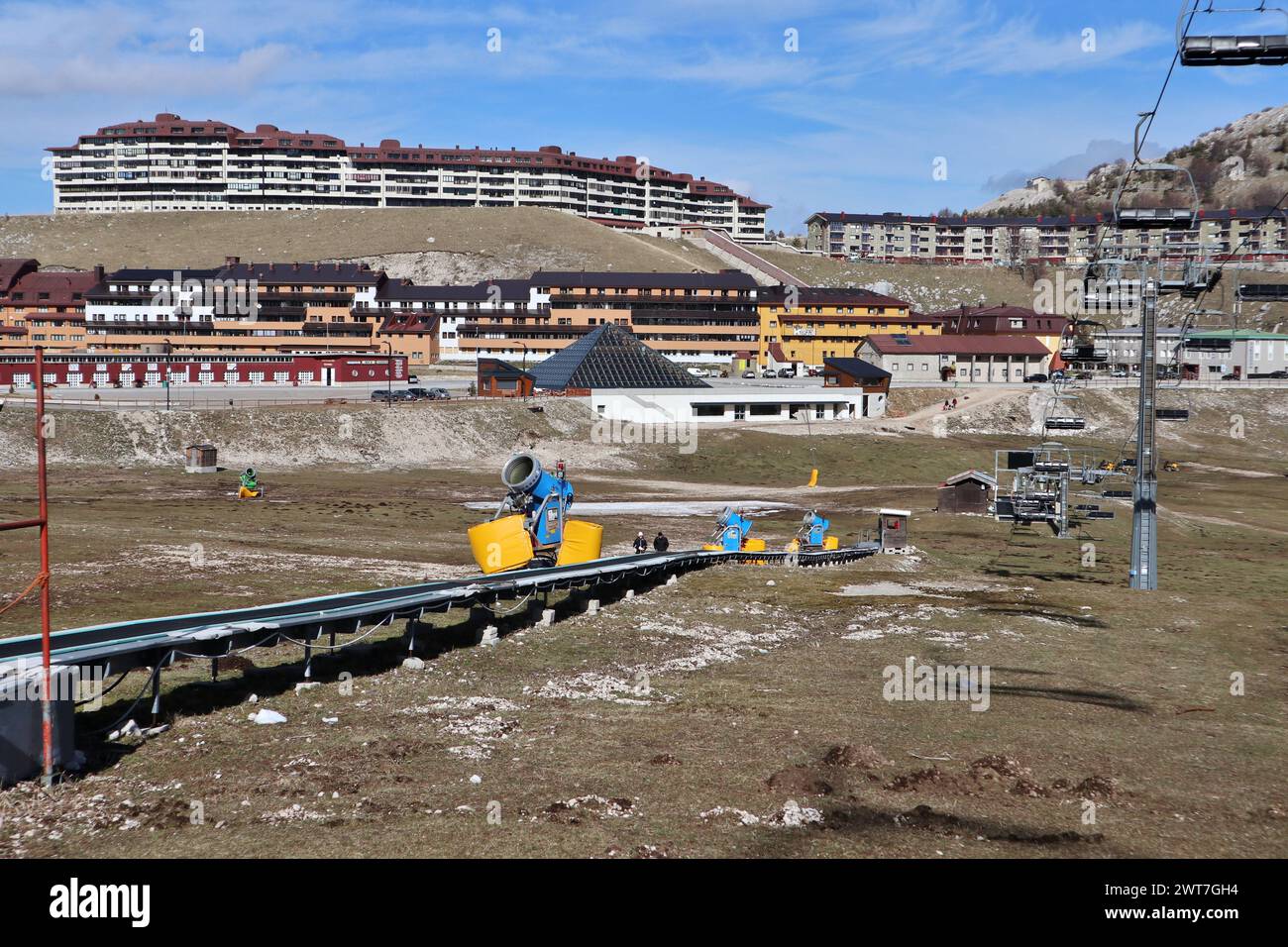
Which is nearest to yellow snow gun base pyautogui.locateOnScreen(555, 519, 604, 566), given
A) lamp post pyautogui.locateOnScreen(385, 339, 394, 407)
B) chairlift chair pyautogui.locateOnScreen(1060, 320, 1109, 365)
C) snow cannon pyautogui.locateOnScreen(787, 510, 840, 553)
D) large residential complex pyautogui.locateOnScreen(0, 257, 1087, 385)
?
snow cannon pyautogui.locateOnScreen(787, 510, 840, 553)

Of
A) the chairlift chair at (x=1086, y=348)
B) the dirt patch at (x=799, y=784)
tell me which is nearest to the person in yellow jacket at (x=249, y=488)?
the chairlift chair at (x=1086, y=348)

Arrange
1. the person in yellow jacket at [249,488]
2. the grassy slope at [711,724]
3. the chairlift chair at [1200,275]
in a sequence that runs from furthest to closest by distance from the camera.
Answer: the person in yellow jacket at [249,488], the chairlift chair at [1200,275], the grassy slope at [711,724]

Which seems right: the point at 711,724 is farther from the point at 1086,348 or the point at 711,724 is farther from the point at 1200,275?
the point at 1086,348

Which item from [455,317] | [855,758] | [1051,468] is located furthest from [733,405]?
[855,758]

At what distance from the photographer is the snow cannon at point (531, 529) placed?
1391 inches

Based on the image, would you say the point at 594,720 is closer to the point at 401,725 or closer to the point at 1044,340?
the point at 401,725

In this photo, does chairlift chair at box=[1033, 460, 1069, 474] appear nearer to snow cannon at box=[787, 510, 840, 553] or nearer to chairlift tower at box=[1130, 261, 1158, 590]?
chairlift tower at box=[1130, 261, 1158, 590]

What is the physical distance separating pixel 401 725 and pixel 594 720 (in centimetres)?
395

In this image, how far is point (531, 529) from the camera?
37188 mm

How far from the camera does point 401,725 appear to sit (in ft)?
69.9

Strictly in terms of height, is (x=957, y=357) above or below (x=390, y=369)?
Answer: above

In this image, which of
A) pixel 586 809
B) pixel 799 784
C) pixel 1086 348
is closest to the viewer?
pixel 586 809

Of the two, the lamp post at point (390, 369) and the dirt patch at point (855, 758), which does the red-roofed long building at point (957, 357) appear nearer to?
the lamp post at point (390, 369)
